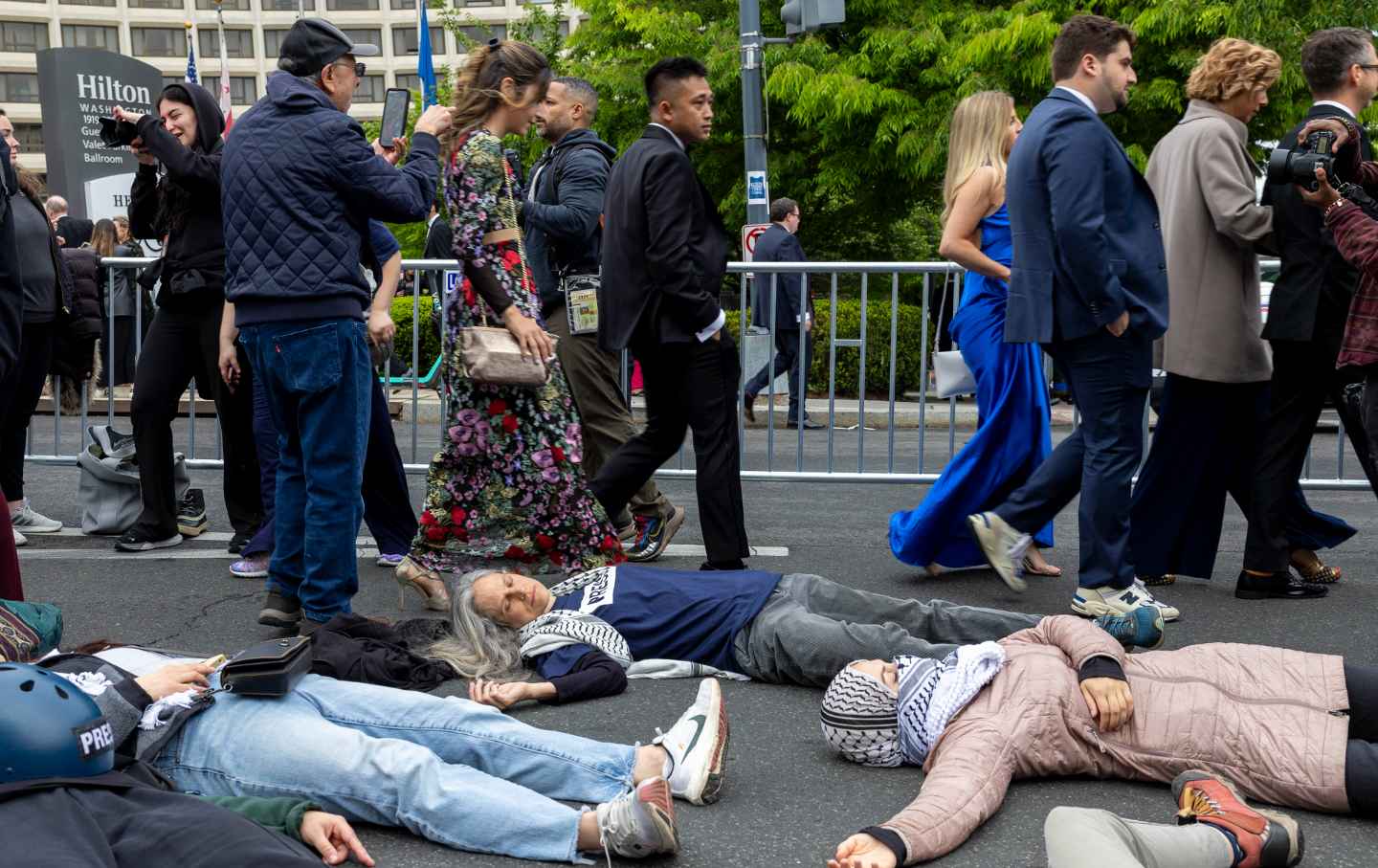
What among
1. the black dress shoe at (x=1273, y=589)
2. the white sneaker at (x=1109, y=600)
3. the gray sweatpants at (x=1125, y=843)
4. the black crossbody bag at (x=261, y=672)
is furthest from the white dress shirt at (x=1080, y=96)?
the black crossbody bag at (x=261, y=672)

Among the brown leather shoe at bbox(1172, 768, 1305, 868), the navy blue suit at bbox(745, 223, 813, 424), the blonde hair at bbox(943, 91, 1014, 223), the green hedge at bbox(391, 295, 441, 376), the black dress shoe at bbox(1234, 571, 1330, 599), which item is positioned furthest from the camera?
the green hedge at bbox(391, 295, 441, 376)

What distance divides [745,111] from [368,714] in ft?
38.7

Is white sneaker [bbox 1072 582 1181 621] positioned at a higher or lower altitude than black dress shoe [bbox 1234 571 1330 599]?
higher

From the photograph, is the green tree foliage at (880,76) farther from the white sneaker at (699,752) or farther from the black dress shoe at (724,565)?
the white sneaker at (699,752)

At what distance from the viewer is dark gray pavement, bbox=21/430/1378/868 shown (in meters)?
3.62

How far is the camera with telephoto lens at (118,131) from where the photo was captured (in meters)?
6.34

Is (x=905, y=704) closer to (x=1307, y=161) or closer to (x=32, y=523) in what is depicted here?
(x=1307, y=161)

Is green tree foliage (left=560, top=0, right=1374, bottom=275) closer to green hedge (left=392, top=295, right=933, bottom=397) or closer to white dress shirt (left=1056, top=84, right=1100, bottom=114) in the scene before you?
green hedge (left=392, top=295, right=933, bottom=397)

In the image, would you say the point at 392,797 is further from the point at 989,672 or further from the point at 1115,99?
the point at 1115,99

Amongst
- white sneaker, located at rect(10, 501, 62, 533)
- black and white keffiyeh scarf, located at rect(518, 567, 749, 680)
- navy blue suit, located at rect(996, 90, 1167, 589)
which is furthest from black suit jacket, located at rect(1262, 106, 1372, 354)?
white sneaker, located at rect(10, 501, 62, 533)

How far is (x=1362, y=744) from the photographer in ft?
12.0

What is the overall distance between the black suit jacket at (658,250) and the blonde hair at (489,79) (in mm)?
585

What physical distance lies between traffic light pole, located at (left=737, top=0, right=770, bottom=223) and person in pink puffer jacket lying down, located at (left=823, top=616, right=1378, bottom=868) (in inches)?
429

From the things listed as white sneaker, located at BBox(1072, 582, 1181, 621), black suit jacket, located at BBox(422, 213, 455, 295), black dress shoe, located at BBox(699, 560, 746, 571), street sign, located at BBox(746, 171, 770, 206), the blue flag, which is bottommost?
black dress shoe, located at BBox(699, 560, 746, 571)
